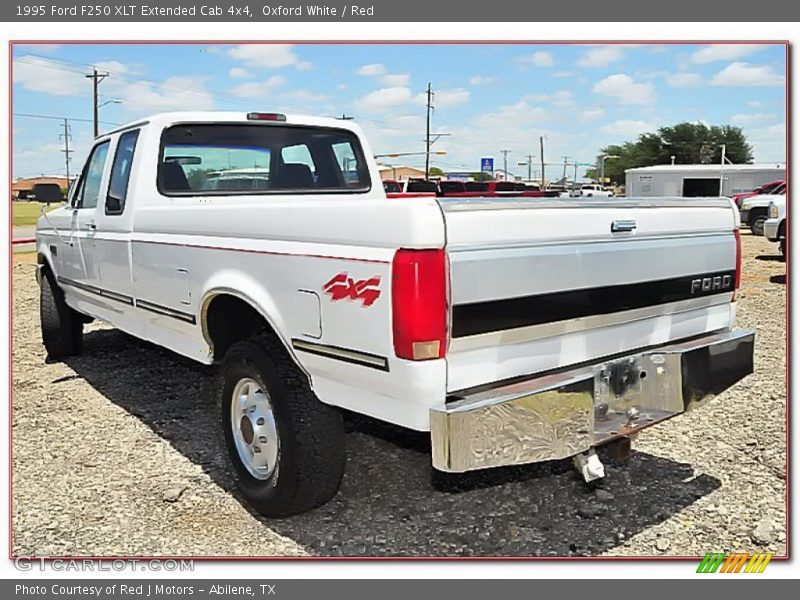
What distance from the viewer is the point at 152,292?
4.72m

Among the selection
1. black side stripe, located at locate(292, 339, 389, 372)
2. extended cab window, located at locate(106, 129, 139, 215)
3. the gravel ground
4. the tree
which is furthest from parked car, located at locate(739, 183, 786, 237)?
the tree

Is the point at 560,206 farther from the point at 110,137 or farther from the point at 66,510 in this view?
the point at 110,137

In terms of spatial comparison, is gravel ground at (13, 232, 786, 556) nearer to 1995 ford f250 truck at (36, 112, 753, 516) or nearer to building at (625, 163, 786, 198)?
1995 ford f250 truck at (36, 112, 753, 516)

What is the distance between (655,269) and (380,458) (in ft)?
6.28

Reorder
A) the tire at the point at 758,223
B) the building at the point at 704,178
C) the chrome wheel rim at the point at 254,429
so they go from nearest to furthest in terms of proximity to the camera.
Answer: the chrome wheel rim at the point at 254,429 → the tire at the point at 758,223 → the building at the point at 704,178

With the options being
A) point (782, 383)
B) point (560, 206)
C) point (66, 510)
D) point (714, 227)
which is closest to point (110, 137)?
point (66, 510)

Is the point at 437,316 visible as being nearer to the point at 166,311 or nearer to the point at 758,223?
the point at 166,311

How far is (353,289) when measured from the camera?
3045mm

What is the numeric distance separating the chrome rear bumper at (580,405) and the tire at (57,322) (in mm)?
4966

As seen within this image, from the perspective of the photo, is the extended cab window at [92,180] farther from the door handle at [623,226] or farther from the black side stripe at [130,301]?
the door handle at [623,226]

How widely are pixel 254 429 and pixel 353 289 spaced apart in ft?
3.83

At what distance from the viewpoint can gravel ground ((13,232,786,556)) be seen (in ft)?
11.9

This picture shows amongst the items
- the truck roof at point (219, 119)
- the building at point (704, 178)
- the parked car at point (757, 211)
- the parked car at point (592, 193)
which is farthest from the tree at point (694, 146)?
the truck roof at point (219, 119)

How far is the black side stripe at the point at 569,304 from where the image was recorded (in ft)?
9.71
